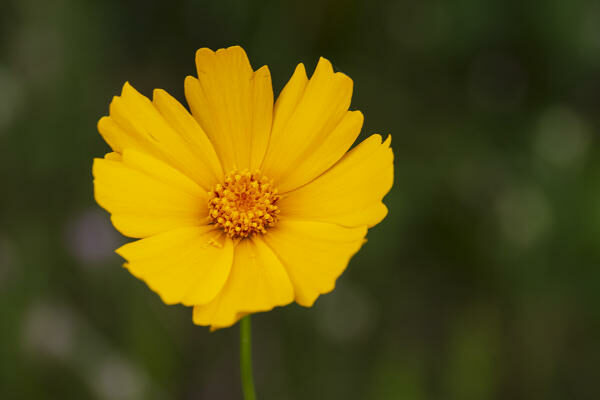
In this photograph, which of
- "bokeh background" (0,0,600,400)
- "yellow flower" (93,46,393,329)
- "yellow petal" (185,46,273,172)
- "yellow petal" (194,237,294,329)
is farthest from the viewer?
"bokeh background" (0,0,600,400)

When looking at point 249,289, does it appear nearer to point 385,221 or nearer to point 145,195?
point 145,195

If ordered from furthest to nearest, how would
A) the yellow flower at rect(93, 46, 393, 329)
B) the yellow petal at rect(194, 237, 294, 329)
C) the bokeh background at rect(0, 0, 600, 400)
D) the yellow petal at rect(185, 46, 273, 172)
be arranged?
the bokeh background at rect(0, 0, 600, 400) < the yellow petal at rect(185, 46, 273, 172) < the yellow flower at rect(93, 46, 393, 329) < the yellow petal at rect(194, 237, 294, 329)

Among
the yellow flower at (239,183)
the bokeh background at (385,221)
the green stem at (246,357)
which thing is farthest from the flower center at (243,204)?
the bokeh background at (385,221)

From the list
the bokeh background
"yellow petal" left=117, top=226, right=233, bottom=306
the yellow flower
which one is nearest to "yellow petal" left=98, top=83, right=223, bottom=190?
the yellow flower

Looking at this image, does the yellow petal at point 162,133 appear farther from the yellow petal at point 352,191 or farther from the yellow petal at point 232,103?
the yellow petal at point 352,191

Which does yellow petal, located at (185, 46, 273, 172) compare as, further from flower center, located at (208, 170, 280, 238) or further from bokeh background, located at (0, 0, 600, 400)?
bokeh background, located at (0, 0, 600, 400)

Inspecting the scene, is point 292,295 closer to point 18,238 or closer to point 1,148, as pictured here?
point 18,238
